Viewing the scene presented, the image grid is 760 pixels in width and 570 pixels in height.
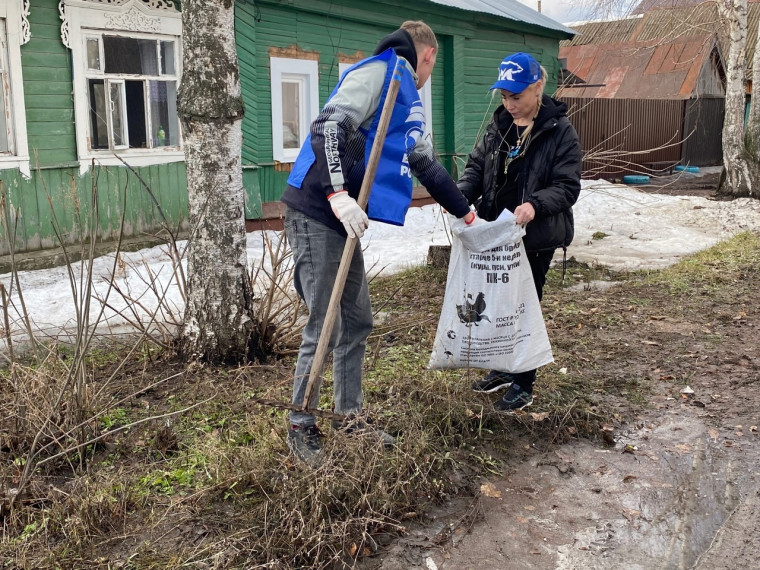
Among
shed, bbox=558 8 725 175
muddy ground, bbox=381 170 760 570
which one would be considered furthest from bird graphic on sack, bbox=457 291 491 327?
shed, bbox=558 8 725 175

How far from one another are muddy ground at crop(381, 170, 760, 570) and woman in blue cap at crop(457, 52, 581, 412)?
564mm

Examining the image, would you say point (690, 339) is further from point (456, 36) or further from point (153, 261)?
point (456, 36)

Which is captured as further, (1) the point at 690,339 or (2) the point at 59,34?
(2) the point at 59,34

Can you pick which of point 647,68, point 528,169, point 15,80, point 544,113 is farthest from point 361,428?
point 647,68

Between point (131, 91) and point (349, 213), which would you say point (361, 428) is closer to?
point (349, 213)

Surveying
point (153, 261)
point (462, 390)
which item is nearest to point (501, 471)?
point (462, 390)

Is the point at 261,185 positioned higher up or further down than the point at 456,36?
further down

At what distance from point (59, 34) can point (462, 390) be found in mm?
6138

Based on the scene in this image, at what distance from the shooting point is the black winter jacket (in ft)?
11.9

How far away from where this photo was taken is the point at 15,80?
24.2 feet

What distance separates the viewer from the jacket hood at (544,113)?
3.66 meters

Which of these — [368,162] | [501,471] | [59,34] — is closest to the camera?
[368,162]

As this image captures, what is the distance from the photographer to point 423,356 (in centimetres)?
473

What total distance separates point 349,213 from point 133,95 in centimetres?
659
